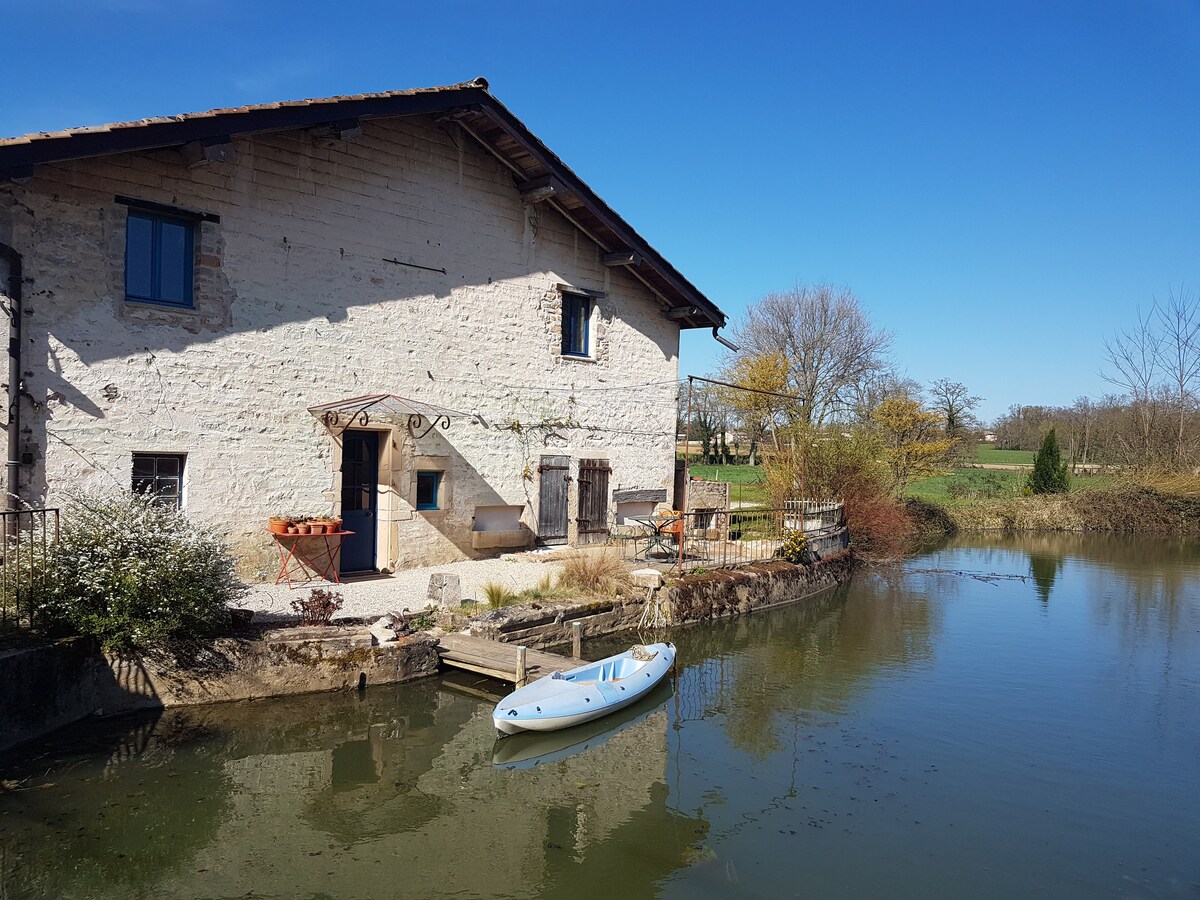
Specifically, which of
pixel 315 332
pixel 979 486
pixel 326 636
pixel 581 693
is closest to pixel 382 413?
pixel 315 332

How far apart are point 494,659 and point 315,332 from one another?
5.29 meters

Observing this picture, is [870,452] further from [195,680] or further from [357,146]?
[195,680]

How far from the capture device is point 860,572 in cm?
1983

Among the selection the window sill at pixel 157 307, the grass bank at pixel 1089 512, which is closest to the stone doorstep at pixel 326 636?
the window sill at pixel 157 307

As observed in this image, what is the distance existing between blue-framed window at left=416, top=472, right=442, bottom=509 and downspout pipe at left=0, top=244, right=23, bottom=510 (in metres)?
5.19

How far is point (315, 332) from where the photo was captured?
452 inches

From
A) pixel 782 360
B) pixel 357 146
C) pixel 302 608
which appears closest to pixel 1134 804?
pixel 302 608

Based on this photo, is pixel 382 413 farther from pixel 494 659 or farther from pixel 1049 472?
pixel 1049 472

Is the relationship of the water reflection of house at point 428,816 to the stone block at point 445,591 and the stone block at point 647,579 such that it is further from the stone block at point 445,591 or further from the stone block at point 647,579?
the stone block at point 647,579

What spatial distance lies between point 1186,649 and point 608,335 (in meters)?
10.7

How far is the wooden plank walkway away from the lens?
907 cm

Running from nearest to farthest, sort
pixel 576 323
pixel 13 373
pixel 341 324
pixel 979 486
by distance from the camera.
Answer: pixel 13 373 < pixel 341 324 < pixel 576 323 < pixel 979 486

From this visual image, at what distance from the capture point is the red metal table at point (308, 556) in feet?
36.4

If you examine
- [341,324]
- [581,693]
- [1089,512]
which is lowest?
[581,693]
